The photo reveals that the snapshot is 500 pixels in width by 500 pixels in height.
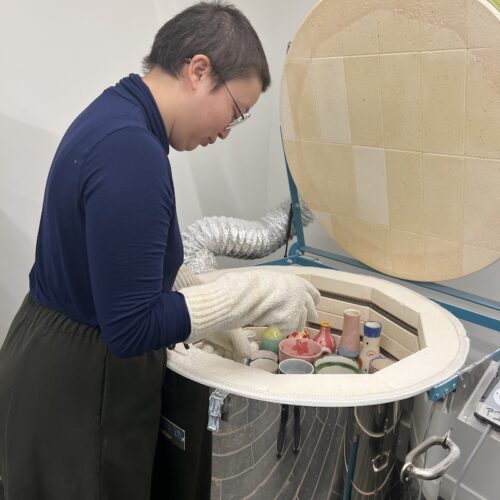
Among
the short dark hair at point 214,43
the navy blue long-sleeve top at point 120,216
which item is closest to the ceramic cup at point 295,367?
the navy blue long-sleeve top at point 120,216

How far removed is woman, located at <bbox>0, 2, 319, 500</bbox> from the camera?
64 cm

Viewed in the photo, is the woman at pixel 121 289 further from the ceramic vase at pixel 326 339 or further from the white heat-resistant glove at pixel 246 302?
the ceramic vase at pixel 326 339

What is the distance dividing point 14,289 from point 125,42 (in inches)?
37.3

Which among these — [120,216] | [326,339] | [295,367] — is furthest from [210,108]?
[326,339]

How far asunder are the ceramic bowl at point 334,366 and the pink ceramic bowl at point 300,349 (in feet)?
0.08

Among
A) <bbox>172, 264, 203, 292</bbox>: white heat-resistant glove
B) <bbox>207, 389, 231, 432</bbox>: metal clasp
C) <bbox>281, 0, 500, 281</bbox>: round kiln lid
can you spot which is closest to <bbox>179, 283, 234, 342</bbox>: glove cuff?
<bbox>207, 389, 231, 432</bbox>: metal clasp

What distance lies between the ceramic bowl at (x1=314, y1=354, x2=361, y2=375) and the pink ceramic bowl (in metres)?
0.02

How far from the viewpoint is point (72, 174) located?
2.27 ft

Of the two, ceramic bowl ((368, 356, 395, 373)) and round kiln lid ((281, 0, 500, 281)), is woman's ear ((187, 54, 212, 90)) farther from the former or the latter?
ceramic bowl ((368, 356, 395, 373))

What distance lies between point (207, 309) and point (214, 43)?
17.6 inches

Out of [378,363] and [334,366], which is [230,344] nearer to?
[334,366]

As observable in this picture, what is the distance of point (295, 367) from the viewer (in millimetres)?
1042

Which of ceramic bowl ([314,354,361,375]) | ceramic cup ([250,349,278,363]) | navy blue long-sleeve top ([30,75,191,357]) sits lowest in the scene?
ceramic cup ([250,349,278,363])

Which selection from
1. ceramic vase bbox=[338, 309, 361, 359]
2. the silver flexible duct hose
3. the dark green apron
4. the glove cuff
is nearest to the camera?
the glove cuff
